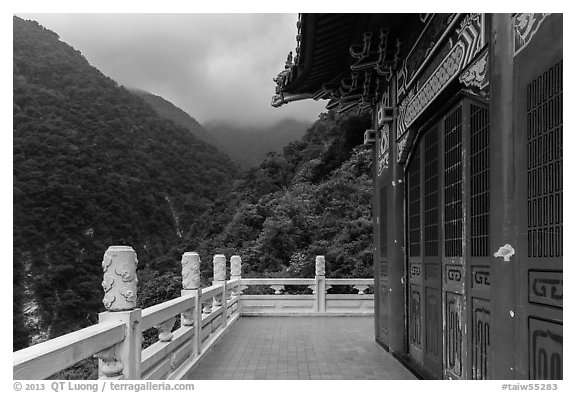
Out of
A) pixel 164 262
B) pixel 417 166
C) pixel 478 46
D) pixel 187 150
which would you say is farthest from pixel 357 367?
pixel 187 150

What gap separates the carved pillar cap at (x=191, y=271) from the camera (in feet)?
17.9

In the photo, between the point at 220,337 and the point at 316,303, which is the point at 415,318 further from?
the point at 316,303

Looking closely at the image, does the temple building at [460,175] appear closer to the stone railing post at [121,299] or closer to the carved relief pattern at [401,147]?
the carved relief pattern at [401,147]

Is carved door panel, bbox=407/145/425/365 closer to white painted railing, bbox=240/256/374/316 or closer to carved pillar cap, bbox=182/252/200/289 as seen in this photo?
carved pillar cap, bbox=182/252/200/289

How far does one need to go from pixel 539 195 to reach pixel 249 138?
154 feet

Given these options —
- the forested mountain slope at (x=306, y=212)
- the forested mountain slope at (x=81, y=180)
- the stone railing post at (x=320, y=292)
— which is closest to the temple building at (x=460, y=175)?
the stone railing post at (x=320, y=292)

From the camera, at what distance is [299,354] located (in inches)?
245

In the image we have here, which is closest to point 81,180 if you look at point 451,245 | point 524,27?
point 451,245

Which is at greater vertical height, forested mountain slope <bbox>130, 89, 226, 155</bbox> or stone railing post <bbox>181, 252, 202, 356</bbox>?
forested mountain slope <bbox>130, 89, 226, 155</bbox>

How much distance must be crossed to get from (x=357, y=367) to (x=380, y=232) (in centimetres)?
176

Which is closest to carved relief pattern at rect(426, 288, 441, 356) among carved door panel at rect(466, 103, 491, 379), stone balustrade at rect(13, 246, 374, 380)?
carved door panel at rect(466, 103, 491, 379)

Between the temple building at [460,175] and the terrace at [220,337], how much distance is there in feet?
2.54

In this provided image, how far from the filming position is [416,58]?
4910 mm

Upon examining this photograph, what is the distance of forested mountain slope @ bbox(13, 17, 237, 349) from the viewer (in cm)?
2775
